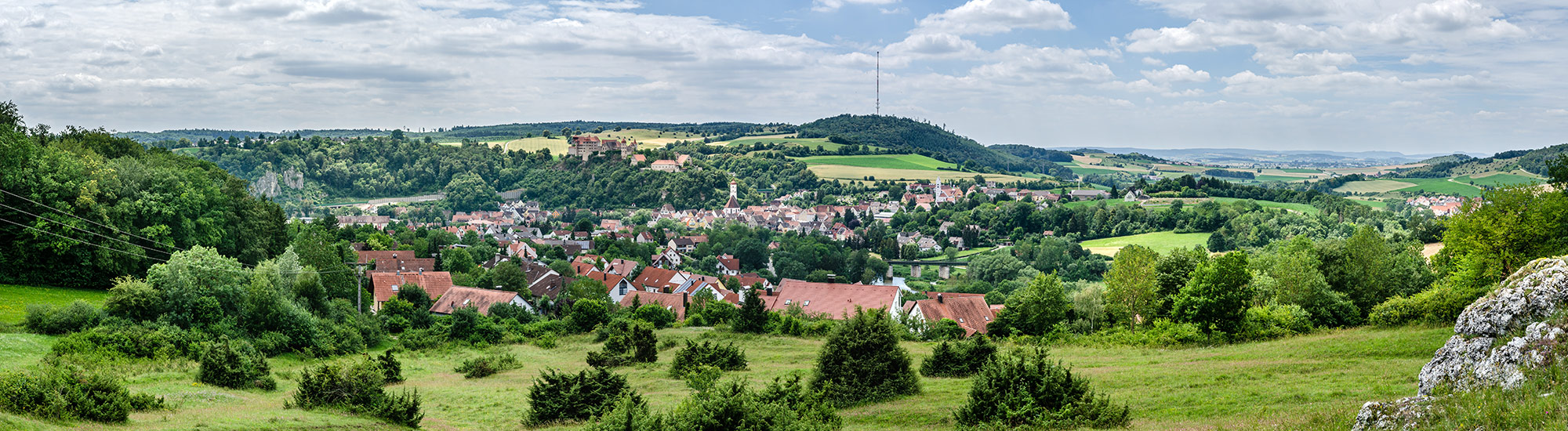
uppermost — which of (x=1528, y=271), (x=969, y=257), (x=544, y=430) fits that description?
(x=1528, y=271)

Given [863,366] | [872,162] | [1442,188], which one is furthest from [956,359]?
[872,162]

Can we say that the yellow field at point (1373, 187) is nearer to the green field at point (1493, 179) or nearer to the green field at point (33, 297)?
the green field at point (1493, 179)

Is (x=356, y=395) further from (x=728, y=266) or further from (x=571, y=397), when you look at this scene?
(x=728, y=266)

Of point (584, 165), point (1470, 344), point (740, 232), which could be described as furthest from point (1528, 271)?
point (584, 165)

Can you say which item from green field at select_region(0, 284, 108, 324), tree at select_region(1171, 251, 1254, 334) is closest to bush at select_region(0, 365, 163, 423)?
green field at select_region(0, 284, 108, 324)

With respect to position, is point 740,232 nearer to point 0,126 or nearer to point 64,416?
point 0,126

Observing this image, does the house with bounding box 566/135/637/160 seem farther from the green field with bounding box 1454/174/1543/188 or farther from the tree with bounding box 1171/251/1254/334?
the tree with bounding box 1171/251/1254/334
